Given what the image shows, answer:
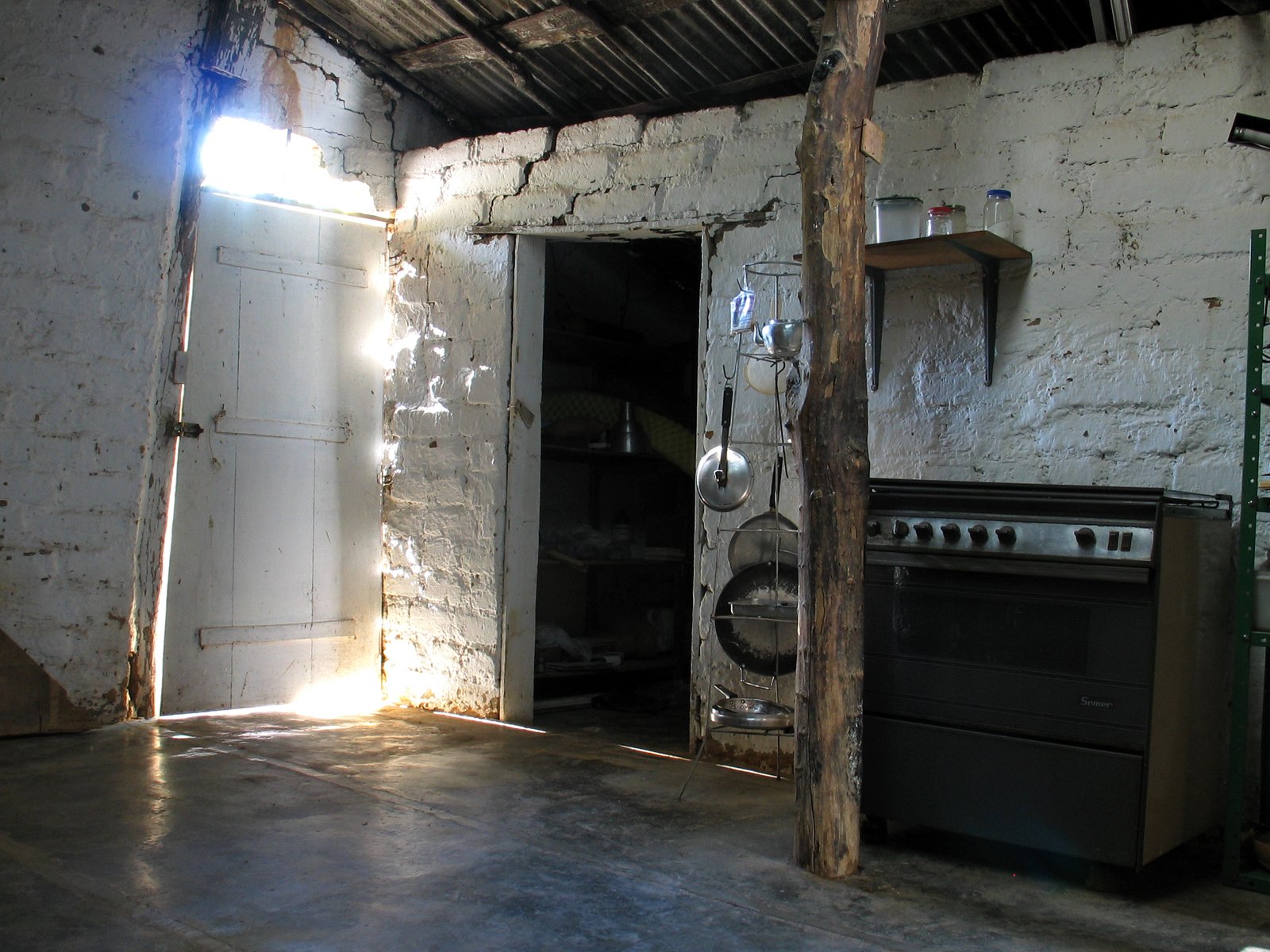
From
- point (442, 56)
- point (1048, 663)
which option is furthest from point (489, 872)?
point (442, 56)

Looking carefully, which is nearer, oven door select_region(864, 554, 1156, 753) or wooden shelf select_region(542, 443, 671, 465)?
oven door select_region(864, 554, 1156, 753)

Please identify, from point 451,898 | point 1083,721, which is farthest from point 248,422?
point 1083,721

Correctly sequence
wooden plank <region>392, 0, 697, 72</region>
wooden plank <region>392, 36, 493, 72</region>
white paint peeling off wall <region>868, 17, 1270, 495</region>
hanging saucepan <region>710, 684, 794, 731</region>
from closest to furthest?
white paint peeling off wall <region>868, 17, 1270, 495</region> < hanging saucepan <region>710, 684, 794, 731</region> < wooden plank <region>392, 0, 697, 72</region> < wooden plank <region>392, 36, 493, 72</region>

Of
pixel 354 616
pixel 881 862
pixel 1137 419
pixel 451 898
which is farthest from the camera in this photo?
pixel 354 616

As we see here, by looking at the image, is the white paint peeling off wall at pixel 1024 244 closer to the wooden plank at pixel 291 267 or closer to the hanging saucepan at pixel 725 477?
the hanging saucepan at pixel 725 477

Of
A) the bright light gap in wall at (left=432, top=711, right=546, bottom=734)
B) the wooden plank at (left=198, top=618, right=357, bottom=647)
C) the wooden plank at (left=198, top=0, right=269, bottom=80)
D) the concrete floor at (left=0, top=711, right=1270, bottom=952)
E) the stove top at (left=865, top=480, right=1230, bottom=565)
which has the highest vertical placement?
the wooden plank at (left=198, top=0, right=269, bottom=80)

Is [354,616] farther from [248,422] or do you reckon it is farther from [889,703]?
[889,703]

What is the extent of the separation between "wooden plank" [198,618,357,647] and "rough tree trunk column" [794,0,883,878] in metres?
2.82

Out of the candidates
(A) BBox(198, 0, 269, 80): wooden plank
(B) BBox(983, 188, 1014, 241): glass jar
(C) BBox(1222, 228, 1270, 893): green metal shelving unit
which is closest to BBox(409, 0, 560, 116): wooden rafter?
(A) BBox(198, 0, 269, 80): wooden plank

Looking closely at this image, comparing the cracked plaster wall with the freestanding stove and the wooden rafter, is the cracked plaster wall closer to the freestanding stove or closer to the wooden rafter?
the wooden rafter

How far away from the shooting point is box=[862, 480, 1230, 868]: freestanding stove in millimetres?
2652

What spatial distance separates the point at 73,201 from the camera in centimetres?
431

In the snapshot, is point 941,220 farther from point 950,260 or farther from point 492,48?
point 492,48

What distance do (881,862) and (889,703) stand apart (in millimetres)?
422
